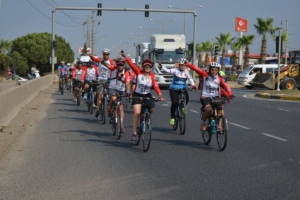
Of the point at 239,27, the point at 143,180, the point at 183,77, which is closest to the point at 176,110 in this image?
the point at 183,77

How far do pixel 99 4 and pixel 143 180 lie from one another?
30.9 meters

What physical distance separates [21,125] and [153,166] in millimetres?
7060

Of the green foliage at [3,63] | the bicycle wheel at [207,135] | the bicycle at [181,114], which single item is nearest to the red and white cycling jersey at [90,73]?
the bicycle at [181,114]

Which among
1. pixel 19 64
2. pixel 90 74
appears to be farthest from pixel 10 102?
pixel 19 64

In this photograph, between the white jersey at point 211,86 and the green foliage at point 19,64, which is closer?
the white jersey at point 211,86

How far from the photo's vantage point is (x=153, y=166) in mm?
9477

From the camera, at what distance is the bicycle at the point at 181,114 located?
45.8 ft

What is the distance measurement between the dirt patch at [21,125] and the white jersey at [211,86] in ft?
12.7

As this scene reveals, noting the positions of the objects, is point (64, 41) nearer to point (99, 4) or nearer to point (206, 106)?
point (99, 4)

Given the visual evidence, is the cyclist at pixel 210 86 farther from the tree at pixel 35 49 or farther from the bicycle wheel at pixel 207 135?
the tree at pixel 35 49

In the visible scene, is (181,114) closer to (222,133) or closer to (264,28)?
(222,133)

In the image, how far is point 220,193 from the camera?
295 inches

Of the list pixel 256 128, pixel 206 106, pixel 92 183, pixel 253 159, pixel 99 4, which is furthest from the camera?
pixel 99 4

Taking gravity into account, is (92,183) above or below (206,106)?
below
